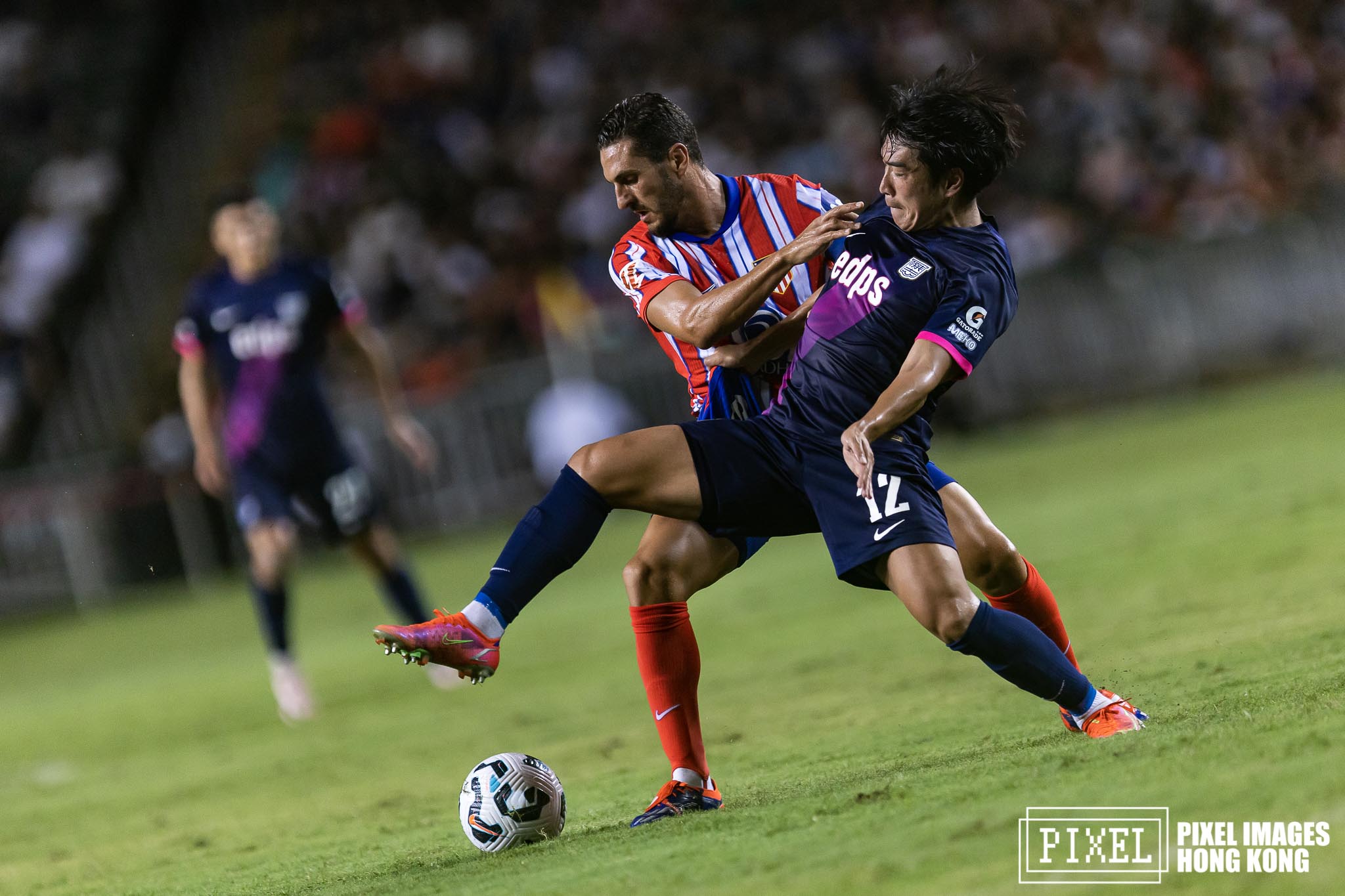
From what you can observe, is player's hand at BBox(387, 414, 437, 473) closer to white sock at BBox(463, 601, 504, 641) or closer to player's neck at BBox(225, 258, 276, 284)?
player's neck at BBox(225, 258, 276, 284)

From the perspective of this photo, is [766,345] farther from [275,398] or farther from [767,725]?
[275,398]

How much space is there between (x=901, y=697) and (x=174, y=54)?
16162 millimetres

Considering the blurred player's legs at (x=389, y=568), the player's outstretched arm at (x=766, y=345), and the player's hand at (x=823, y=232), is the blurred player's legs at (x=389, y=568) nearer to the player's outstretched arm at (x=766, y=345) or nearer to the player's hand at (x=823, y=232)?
the player's outstretched arm at (x=766, y=345)

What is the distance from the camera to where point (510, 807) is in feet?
14.8

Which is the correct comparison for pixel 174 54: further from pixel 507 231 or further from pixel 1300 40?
pixel 1300 40

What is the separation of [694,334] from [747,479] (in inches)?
18.0

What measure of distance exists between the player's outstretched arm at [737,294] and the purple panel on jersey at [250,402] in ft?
15.7

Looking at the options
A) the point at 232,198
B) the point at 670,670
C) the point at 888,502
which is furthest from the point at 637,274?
the point at 232,198

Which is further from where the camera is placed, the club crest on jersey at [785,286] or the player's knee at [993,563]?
the club crest on jersey at [785,286]

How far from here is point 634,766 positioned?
573 centimetres

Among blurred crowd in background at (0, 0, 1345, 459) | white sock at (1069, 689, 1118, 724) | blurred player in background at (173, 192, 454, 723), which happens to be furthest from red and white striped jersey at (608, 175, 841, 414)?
blurred crowd in background at (0, 0, 1345, 459)

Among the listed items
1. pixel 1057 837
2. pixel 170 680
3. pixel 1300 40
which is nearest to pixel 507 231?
pixel 170 680

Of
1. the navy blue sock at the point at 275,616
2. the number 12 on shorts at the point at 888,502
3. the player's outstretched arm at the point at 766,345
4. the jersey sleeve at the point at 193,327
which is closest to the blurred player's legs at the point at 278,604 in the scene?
the navy blue sock at the point at 275,616

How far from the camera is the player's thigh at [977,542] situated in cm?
473
